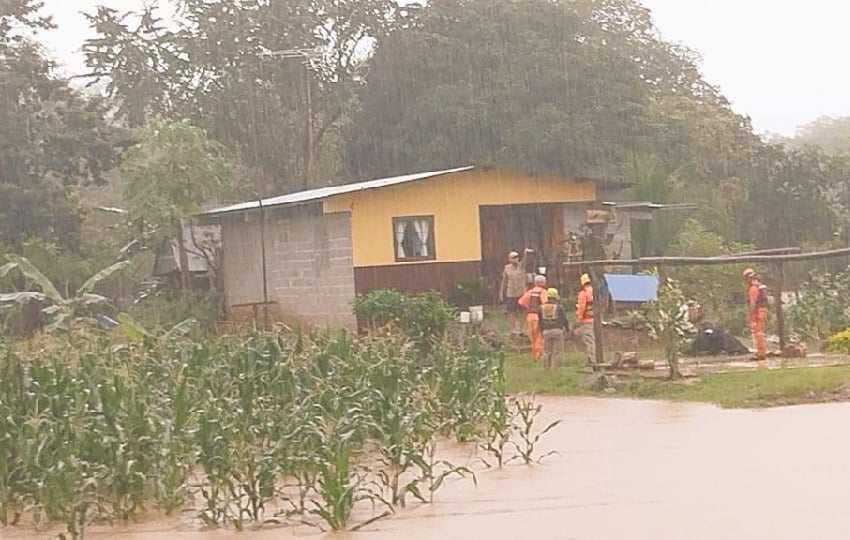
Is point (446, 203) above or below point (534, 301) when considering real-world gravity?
above

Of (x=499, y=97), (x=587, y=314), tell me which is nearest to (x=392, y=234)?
(x=587, y=314)

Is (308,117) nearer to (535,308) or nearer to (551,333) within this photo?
(535,308)

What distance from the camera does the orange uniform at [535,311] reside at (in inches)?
735

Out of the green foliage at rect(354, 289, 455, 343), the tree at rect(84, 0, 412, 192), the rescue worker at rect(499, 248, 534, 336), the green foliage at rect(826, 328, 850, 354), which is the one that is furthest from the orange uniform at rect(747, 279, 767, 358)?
the tree at rect(84, 0, 412, 192)

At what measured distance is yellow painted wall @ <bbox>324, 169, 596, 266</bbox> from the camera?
24.1 m

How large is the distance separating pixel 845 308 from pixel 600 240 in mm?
6703

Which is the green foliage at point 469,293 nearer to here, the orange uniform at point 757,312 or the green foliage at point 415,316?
the green foliage at point 415,316

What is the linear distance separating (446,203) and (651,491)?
51.1 feet

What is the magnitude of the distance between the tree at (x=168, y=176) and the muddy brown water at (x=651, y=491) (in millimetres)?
15253

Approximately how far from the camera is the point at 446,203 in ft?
82.4

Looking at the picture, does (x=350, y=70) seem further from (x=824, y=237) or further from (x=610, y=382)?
(x=610, y=382)

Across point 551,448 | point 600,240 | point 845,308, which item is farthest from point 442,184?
point 551,448

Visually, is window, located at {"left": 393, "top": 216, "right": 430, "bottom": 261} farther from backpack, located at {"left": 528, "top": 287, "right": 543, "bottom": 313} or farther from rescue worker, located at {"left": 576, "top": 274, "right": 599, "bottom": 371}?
rescue worker, located at {"left": 576, "top": 274, "right": 599, "bottom": 371}

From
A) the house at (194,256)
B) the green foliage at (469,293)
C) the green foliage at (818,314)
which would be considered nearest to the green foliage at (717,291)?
the green foliage at (818,314)
